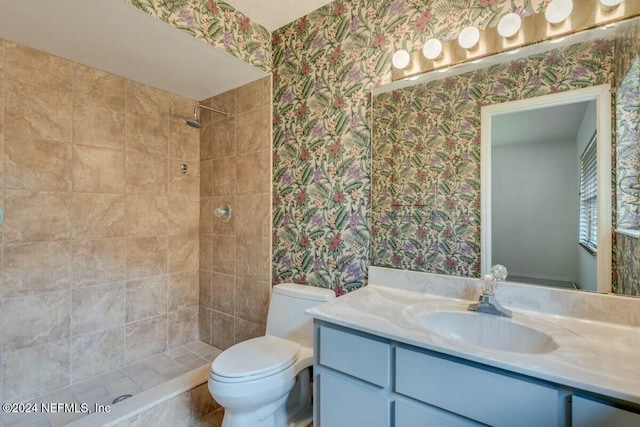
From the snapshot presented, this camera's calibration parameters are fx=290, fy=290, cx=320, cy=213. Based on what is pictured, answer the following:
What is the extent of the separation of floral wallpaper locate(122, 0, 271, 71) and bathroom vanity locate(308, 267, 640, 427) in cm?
158

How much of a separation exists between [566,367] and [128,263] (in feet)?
7.85

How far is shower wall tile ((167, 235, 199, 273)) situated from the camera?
7.58ft

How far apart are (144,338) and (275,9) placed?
7.97 feet

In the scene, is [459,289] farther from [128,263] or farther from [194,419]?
[128,263]

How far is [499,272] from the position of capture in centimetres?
117

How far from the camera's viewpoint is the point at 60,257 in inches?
70.0

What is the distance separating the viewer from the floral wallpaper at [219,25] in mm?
1443

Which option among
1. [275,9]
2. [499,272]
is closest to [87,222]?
[275,9]

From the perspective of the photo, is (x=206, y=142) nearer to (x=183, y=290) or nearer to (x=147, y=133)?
(x=147, y=133)

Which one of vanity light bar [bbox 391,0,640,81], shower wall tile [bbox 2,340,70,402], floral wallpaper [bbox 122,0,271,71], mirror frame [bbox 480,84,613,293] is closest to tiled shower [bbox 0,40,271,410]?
shower wall tile [bbox 2,340,70,402]

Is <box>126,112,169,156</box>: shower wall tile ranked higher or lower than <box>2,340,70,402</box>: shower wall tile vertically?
higher

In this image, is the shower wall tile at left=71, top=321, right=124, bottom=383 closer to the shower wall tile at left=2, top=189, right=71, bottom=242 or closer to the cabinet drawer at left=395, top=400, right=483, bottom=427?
the shower wall tile at left=2, top=189, right=71, bottom=242

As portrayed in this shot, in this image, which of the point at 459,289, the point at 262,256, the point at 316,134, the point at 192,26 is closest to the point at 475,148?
the point at 459,289

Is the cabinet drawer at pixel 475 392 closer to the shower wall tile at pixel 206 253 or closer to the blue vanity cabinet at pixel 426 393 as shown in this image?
the blue vanity cabinet at pixel 426 393
